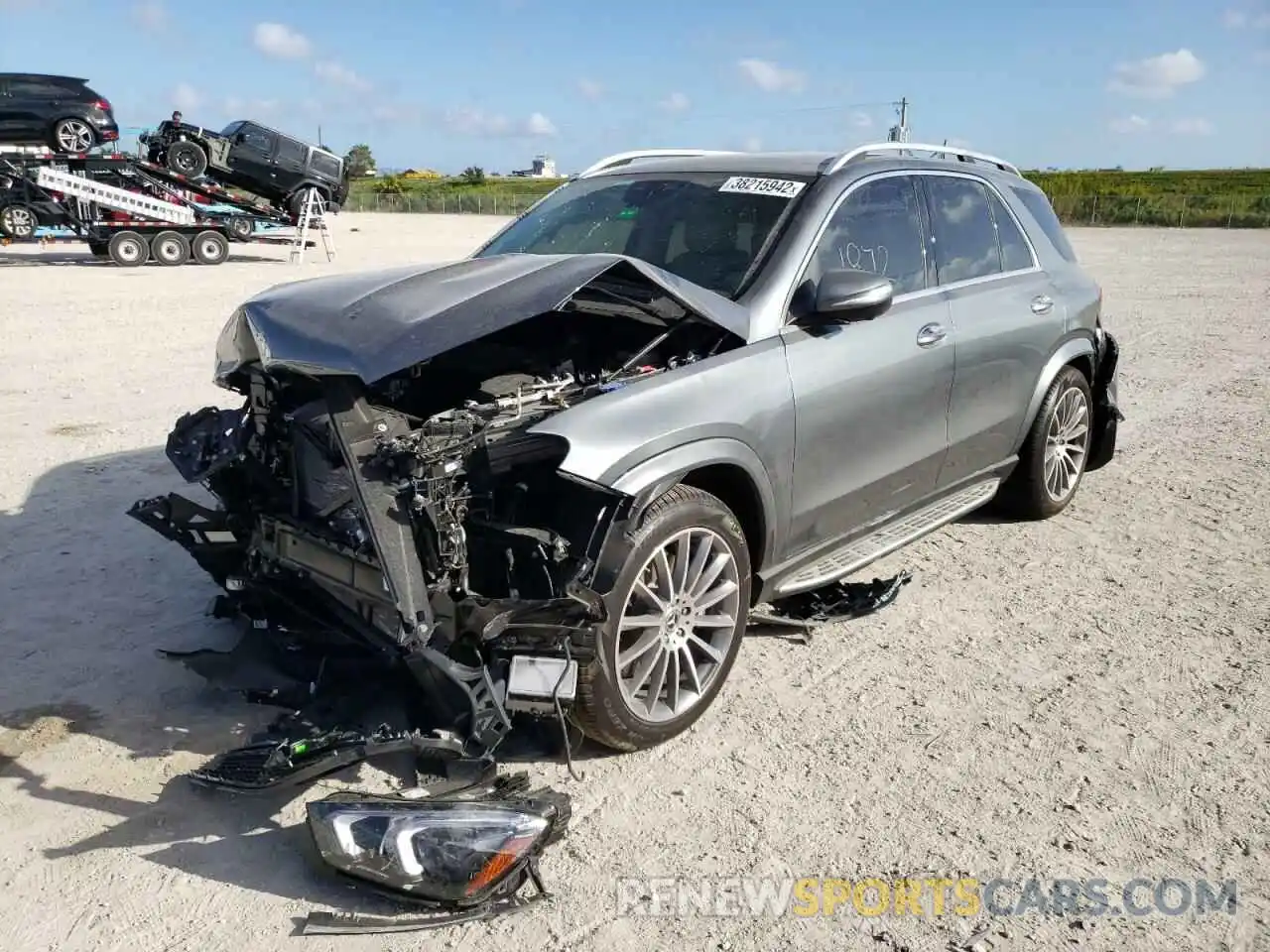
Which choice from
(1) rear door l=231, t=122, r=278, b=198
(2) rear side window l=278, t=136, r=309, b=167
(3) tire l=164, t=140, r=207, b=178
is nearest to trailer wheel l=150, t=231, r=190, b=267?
(3) tire l=164, t=140, r=207, b=178

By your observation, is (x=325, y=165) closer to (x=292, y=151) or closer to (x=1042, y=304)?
(x=292, y=151)

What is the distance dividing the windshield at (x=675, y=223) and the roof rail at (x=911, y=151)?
0.78 ft

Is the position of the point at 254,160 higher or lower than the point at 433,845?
higher

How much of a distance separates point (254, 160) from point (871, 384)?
21723mm

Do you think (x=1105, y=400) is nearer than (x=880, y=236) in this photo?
No

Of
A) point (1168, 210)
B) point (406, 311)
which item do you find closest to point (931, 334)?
point (406, 311)

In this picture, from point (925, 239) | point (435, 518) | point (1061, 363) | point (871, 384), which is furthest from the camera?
point (1061, 363)

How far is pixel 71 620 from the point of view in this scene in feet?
14.4

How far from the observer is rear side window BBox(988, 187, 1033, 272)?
5.20m

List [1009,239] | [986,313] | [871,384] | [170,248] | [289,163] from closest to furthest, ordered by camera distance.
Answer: [871,384], [986,313], [1009,239], [170,248], [289,163]

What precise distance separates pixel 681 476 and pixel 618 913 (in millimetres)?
1389

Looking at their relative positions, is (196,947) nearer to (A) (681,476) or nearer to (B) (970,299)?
(A) (681,476)

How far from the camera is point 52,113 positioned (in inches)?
875

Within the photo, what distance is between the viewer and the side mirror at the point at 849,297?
372 centimetres
